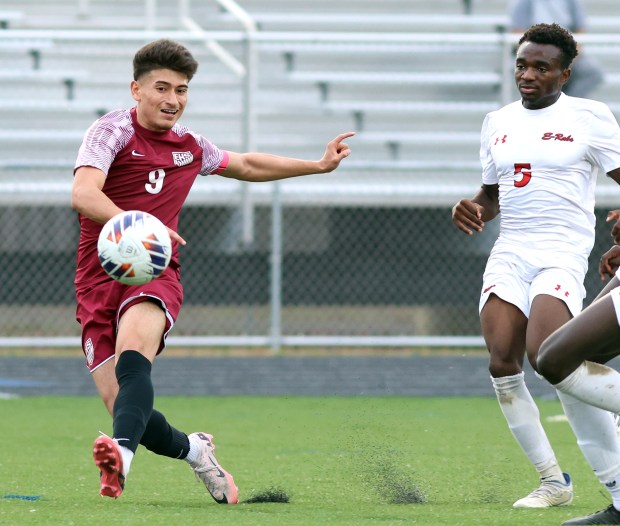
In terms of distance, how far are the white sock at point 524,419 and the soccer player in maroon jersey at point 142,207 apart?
4.24 feet

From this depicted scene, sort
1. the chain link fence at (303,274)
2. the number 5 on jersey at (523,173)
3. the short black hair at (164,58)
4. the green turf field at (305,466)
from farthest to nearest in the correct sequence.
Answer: the chain link fence at (303,274)
the number 5 on jersey at (523,173)
the short black hair at (164,58)
the green turf field at (305,466)

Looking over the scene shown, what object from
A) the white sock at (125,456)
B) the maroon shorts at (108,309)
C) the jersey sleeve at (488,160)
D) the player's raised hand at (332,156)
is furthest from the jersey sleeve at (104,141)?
the jersey sleeve at (488,160)

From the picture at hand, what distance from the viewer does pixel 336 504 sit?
5.54 m

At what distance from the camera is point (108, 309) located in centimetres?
561

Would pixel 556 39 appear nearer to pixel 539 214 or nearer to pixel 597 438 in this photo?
pixel 539 214

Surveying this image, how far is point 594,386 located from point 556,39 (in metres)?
1.89

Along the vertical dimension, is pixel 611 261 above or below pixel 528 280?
above

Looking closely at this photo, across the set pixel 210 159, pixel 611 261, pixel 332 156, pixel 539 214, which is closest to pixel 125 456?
pixel 210 159

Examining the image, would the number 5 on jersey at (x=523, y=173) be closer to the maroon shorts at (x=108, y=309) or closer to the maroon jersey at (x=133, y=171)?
the maroon jersey at (x=133, y=171)

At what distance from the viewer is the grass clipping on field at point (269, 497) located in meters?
5.64

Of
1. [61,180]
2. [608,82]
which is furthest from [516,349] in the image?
[608,82]

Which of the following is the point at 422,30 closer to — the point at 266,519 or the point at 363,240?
the point at 363,240

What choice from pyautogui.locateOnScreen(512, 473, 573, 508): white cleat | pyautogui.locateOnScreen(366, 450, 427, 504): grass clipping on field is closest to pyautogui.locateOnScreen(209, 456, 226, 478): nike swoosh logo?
pyautogui.locateOnScreen(366, 450, 427, 504): grass clipping on field

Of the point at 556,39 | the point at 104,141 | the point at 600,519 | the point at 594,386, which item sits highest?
the point at 556,39
